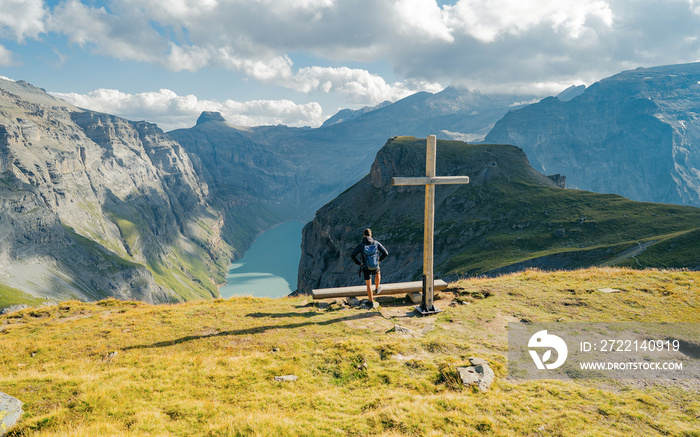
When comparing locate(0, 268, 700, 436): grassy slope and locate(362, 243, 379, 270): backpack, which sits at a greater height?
locate(362, 243, 379, 270): backpack

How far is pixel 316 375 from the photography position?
11.0 metres

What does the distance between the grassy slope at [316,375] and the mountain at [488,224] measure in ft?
107

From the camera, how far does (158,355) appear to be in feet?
39.9

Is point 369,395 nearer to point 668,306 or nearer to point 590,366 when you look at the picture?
point 590,366

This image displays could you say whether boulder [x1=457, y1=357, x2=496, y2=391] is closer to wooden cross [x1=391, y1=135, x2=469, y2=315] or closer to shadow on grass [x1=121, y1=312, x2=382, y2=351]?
wooden cross [x1=391, y1=135, x2=469, y2=315]

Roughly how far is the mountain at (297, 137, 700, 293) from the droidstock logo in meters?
32.8

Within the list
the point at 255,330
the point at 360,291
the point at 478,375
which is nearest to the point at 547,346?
the point at 478,375

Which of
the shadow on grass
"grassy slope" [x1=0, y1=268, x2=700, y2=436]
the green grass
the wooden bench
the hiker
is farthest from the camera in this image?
the green grass

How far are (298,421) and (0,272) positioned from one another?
251m

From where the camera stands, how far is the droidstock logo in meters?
11.3

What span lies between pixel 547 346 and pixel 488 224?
245 ft

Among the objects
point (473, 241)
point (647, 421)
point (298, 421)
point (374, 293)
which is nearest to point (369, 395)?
point (298, 421)

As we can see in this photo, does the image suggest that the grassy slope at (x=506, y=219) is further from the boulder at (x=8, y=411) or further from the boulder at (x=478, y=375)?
the boulder at (x=8, y=411)

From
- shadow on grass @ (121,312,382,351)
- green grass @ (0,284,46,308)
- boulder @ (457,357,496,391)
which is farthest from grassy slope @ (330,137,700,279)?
green grass @ (0,284,46,308)
